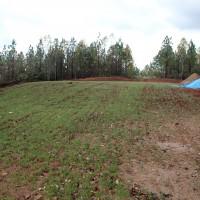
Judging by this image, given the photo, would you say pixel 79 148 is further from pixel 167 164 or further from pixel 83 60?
pixel 83 60

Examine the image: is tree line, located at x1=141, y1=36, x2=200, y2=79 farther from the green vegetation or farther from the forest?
the green vegetation

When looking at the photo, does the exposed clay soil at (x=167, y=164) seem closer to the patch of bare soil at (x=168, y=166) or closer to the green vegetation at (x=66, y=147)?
the patch of bare soil at (x=168, y=166)

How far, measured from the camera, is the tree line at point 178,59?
2084 inches

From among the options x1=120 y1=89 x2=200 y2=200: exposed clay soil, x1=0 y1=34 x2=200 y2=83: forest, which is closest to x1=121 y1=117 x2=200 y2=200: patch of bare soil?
x1=120 y1=89 x2=200 y2=200: exposed clay soil

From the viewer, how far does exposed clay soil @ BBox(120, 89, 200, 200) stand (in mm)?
4992

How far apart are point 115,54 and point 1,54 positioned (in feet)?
73.4

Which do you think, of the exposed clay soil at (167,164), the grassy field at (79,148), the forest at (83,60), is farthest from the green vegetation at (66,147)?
the forest at (83,60)

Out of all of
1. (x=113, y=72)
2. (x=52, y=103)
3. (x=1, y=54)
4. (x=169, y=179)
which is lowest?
(x=169, y=179)

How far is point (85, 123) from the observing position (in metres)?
9.77

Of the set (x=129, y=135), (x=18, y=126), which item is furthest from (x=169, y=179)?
(x=18, y=126)

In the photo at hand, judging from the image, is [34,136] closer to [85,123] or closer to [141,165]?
[85,123]

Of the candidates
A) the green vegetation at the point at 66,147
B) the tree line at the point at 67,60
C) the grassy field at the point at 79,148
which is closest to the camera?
the grassy field at the point at 79,148

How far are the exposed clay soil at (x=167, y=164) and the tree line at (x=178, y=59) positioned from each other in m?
45.2

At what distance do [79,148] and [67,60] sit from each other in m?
47.9
